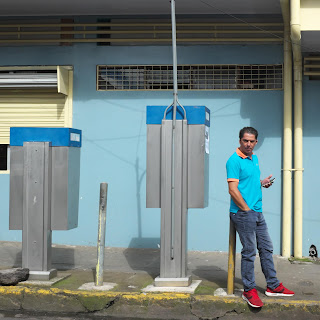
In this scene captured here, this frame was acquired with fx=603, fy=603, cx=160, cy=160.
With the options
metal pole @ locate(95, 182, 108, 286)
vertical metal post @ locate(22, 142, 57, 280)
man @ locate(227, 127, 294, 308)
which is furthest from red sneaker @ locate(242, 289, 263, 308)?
vertical metal post @ locate(22, 142, 57, 280)

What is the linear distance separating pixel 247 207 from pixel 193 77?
384 centimetres

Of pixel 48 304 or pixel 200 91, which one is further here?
pixel 200 91

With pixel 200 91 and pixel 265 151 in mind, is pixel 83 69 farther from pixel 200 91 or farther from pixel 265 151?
pixel 265 151

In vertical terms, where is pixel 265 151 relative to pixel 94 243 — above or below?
above

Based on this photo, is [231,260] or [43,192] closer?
[231,260]

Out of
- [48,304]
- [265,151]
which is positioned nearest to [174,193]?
[48,304]

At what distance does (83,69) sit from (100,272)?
4.08 m

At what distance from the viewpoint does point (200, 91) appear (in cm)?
952

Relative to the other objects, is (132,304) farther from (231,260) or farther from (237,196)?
(237,196)

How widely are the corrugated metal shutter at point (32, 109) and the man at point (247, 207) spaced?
13.9 ft

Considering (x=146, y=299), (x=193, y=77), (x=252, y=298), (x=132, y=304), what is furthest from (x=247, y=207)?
(x=193, y=77)

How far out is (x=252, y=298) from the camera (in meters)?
6.09

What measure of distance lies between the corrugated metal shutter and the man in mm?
4228

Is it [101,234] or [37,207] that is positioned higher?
[37,207]
